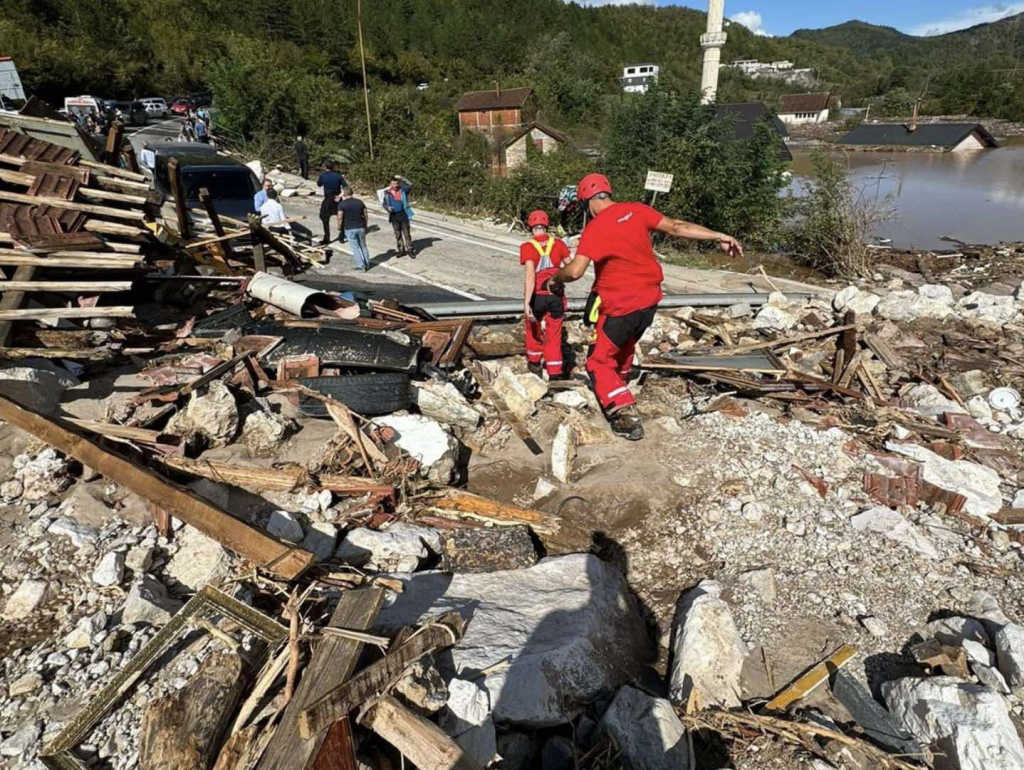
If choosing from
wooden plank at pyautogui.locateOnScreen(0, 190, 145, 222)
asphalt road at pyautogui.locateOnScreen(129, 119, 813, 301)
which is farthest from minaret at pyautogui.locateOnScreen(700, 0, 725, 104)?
wooden plank at pyautogui.locateOnScreen(0, 190, 145, 222)

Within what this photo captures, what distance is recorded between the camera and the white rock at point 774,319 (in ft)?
23.4

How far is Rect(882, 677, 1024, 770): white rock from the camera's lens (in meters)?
2.24

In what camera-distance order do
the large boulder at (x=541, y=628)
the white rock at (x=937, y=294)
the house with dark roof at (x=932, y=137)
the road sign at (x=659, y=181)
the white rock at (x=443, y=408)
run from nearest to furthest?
the large boulder at (x=541, y=628) → the white rock at (x=443, y=408) → the white rock at (x=937, y=294) → the road sign at (x=659, y=181) → the house with dark roof at (x=932, y=137)

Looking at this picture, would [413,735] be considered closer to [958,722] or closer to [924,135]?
[958,722]

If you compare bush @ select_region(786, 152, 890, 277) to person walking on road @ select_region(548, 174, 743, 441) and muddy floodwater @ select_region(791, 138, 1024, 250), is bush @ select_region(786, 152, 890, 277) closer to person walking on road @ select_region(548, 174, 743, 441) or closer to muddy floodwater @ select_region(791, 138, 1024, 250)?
muddy floodwater @ select_region(791, 138, 1024, 250)

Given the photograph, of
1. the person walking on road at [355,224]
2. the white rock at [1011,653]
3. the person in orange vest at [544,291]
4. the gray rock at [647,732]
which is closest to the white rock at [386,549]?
the gray rock at [647,732]

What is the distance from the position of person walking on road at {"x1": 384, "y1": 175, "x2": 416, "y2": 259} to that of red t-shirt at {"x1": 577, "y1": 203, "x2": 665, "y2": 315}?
7253mm

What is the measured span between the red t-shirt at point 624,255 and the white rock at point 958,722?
2.95 meters

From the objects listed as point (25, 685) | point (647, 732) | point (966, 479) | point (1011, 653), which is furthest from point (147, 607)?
point (966, 479)

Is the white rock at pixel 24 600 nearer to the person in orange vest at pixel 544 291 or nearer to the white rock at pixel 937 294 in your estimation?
the person in orange vest at pixel 544 291

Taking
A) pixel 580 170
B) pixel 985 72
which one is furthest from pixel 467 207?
pixel 985 72

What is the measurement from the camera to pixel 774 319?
7207 millimetres

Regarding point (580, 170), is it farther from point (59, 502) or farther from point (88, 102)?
point (88, 102)

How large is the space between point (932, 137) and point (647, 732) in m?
62.1
